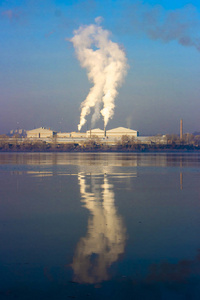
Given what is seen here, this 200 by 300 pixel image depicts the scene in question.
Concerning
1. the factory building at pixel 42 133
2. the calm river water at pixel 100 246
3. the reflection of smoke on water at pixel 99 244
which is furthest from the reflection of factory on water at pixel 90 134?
the reflection of smoke on water at pixel 99 244

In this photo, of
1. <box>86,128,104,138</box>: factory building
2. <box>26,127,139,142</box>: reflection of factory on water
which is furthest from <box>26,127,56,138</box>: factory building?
<box>86,128,104,138</box>: factory building

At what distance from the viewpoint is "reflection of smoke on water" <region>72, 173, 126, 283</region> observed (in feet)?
17.1

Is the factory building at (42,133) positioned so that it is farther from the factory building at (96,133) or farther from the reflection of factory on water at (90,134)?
the factory building at (96,133)

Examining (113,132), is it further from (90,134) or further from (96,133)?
(90,134)

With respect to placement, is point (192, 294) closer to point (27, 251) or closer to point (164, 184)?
point (27, 251)

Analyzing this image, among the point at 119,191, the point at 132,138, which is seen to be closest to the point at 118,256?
the point at 119,191

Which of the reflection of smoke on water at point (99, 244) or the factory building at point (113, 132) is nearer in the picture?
the reflection of smoke on water at point (99, 244)

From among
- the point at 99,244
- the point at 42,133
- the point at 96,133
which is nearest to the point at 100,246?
the point at 99,244

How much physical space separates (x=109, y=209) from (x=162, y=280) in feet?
16.2

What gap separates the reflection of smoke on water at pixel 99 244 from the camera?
5.20 m

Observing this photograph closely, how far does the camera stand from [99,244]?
6523 millimetres

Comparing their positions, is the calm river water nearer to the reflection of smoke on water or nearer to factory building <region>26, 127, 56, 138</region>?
the reflection of smoke on water

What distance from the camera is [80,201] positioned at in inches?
443

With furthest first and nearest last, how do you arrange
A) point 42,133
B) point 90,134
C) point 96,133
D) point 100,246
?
point 42,133
point 96,133
point 90,134
point 100,246
